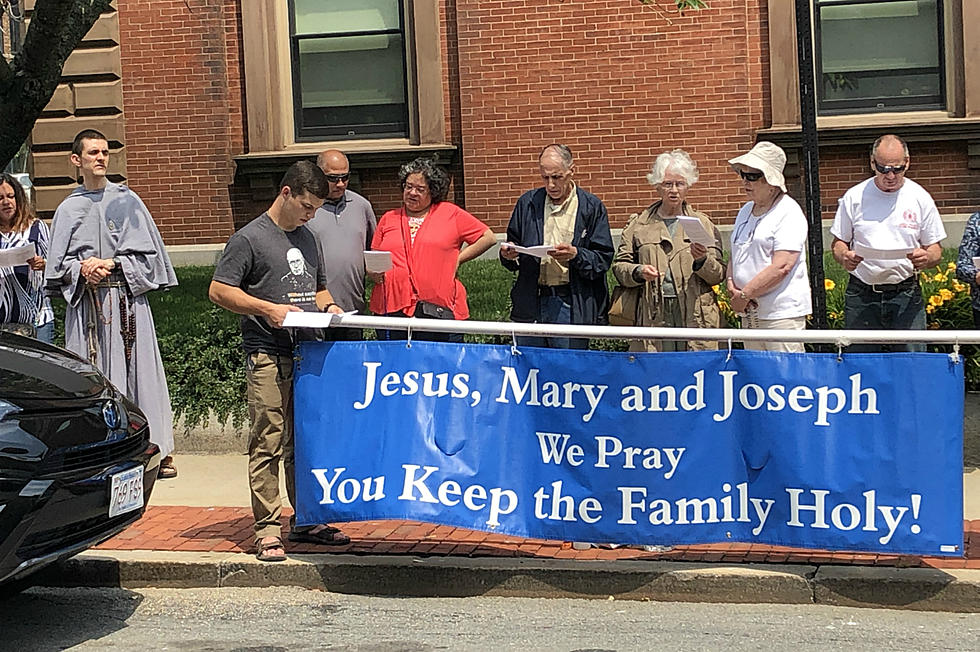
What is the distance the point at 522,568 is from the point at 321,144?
927cm

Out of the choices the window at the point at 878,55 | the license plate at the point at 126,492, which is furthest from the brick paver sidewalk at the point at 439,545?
the window at the point at 878,55

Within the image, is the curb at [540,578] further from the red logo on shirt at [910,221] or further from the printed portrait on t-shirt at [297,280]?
the red logo on shirt at [910,221]

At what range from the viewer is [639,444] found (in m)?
6.14

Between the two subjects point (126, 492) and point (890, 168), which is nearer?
point (126, 492)

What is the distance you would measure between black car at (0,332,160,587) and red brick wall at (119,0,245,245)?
883 centimetres

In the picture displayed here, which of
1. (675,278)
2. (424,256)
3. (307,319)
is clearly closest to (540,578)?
(307,319)

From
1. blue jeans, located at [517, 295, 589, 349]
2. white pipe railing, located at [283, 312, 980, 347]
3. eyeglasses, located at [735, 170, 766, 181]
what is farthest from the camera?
blue jeans, located at [517, 295, 589, 349]

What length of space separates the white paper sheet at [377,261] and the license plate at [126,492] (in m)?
1.90

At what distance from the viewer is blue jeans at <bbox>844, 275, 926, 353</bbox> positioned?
780 cm

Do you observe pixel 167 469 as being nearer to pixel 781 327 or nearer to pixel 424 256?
pixel 424 256

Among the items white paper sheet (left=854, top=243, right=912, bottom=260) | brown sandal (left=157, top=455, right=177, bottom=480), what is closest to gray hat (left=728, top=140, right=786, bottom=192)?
white paper sheet (left=854, top=243, right=912, bottom=260)

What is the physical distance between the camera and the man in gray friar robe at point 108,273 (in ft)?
27.2

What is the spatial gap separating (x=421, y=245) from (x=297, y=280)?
130cm

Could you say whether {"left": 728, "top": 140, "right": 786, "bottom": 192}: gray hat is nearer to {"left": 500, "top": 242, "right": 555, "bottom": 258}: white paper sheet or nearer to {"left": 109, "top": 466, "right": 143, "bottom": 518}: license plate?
{"left": 500, "top": 242, "right": 555, "bottom": 258}: white paper sheet
